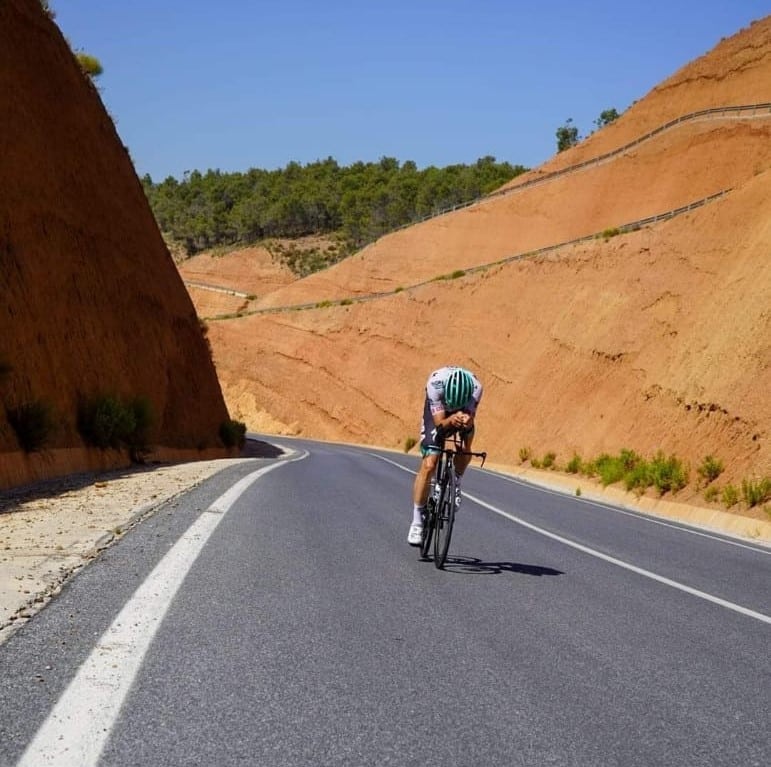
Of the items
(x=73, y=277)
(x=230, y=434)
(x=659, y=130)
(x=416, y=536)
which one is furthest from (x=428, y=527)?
(x=659, y=130)

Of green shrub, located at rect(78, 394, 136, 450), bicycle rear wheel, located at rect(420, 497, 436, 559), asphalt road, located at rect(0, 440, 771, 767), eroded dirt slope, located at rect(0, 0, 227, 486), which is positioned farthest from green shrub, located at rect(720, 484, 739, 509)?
green shrub, located at rect(78, 394, 136, 450)

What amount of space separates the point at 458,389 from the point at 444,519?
47.2 inches

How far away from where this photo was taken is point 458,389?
903cm

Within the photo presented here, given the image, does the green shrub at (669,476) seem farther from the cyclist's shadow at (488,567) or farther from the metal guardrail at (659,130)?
the metal guardrail at (659,130)

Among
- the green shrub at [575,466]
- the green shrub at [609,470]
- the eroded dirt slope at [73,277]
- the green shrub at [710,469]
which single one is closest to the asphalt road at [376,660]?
the eroded dirt slope at [73,277]

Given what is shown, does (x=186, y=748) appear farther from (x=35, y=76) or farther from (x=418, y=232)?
(x=418, y=232)

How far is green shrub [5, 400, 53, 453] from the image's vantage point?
56.4 ft

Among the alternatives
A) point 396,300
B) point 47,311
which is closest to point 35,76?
point 47,311

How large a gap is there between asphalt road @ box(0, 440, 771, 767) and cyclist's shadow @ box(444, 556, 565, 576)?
0.04 m

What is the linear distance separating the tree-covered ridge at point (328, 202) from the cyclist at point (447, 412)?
10848cm

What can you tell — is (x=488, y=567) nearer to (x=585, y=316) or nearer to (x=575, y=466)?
(x=575, y=466)

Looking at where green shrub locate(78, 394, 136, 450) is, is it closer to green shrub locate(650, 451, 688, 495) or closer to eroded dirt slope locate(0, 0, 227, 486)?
eroded dirt slope locate(0, 0, 227, 486)

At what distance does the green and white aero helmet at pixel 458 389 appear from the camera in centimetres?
903

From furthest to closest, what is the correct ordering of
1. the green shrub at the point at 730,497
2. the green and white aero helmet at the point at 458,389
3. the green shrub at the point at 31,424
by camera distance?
the green shrub at the point at 730,497, the green shrub at the point at 31,424, the green and white aero helmet at the point at 458,389
